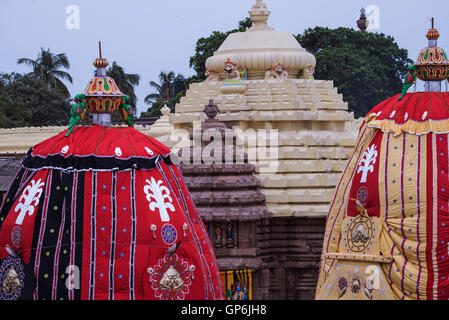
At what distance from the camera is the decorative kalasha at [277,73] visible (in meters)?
29.8

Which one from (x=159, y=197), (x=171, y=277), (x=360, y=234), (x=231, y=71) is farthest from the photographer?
(x=231, y=71)

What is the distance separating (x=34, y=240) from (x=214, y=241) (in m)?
9.69

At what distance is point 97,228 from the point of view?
51.4 ft

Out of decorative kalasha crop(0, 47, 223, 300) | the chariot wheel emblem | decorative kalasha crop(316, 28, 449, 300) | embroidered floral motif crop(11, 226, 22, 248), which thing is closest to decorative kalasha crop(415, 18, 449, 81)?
decorative kalasha crop(316, 28, 449, 300)

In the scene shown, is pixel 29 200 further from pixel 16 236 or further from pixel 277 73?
pixel 277 73

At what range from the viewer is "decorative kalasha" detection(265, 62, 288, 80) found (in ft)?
97.8

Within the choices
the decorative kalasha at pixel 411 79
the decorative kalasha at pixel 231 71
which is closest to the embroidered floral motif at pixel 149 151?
the decorative kalasha at pixel 411 79

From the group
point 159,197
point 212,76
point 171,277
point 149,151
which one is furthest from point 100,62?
point 212,76

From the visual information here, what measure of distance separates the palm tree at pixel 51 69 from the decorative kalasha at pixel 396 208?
37736mm

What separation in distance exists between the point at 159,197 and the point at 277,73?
1410 centimetres

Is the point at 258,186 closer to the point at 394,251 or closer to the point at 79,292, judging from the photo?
the point at 394,251

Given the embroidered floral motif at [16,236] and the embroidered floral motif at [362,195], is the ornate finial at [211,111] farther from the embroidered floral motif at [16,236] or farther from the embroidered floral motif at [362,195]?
the embroidered floral motif at [16,236]

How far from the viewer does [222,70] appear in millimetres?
30922

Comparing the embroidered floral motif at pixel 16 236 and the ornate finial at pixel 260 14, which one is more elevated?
the ornate finial at pixel 260 14
